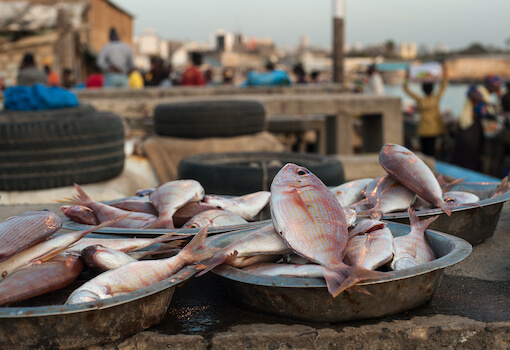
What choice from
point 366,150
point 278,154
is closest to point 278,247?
point 278,154

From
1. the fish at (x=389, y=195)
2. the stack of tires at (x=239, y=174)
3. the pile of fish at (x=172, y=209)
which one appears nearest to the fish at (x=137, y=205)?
the pile of fish at (x=172, y=209)

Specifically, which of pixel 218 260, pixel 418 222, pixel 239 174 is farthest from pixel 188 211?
pixel 239 174

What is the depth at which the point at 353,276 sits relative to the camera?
6.77 ft

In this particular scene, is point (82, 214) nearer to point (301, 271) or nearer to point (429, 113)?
point (301, 271)

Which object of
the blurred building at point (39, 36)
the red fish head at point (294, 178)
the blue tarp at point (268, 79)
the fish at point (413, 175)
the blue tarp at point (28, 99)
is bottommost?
the fish at point (413, 175)

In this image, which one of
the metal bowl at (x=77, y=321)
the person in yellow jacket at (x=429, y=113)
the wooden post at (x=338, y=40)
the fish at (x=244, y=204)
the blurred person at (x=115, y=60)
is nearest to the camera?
the metal bowl at (x=77, y=321)

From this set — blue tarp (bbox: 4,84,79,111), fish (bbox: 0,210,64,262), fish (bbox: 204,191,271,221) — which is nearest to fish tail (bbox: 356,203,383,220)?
fish (bbox: 204,191,271,221)

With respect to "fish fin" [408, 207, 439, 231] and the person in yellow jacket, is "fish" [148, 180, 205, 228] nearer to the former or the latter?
"fish fin" [408, 207, 439, 231]

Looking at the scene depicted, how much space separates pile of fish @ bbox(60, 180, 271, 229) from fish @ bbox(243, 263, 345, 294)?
1.95 feet

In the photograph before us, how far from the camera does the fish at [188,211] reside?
3.12 meters

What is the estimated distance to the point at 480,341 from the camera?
7.57 feet

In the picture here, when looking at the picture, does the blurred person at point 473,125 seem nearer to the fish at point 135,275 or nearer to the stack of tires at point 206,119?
the stack of tires at point 206,119

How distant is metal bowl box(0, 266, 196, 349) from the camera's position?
78.2 inches

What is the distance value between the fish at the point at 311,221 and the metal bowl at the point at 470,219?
2.12 ft
